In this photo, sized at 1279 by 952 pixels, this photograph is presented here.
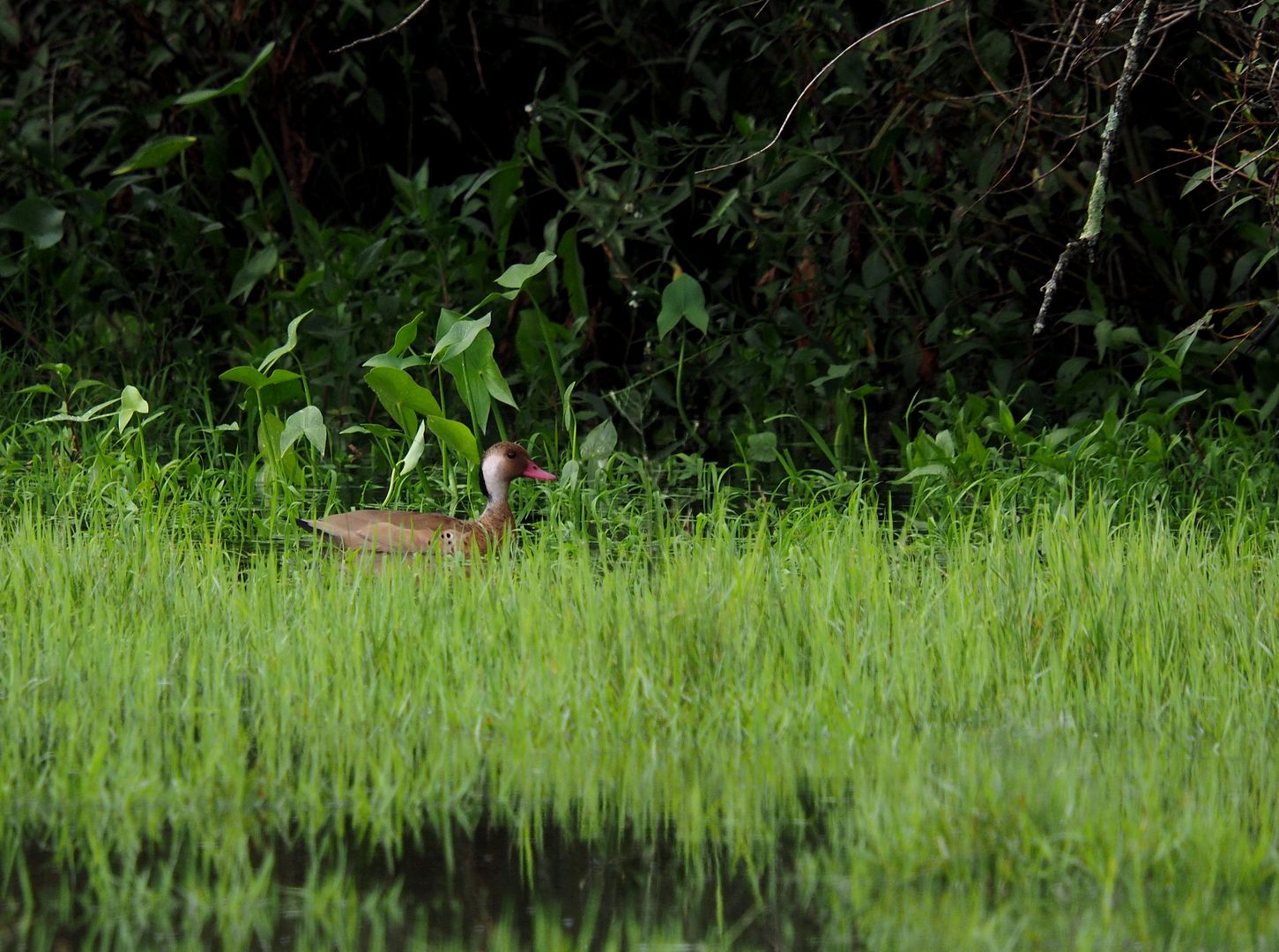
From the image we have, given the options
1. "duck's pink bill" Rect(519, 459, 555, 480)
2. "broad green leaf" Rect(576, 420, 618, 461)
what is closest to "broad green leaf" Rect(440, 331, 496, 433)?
"duck's pink bill" Rect(519, 459, 555, 480)

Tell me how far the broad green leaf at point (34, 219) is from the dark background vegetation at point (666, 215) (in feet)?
0.04

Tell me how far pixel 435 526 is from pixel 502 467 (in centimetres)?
56

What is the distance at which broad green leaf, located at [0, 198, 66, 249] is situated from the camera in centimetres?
809

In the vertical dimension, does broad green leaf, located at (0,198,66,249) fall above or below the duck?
above

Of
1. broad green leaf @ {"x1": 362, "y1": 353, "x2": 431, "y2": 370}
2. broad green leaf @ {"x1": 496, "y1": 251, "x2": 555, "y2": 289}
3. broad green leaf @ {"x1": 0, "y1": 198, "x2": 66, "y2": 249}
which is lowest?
broad green leaf @ {"x1": 362, "y1": 353, "x2": 431, "y2": 370}

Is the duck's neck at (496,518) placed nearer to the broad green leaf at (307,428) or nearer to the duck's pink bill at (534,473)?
the duck's pink bill at (534,473)

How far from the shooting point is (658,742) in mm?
3783

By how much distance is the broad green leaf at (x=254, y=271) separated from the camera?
320 inches

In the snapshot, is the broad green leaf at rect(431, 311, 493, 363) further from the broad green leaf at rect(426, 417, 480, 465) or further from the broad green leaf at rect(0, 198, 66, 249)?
the broad green leaf at rect(0, 198, 66, 249)

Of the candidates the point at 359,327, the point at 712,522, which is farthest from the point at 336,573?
the point at 359,327

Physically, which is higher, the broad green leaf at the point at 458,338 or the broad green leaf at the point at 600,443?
the broad green leaf at the point at 458,338

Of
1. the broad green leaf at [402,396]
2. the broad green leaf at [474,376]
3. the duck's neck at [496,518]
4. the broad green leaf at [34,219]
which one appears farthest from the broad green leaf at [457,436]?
the broad green leaf at [34,219]

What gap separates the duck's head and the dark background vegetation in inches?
30.4

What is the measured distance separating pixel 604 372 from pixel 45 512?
3.03 m
